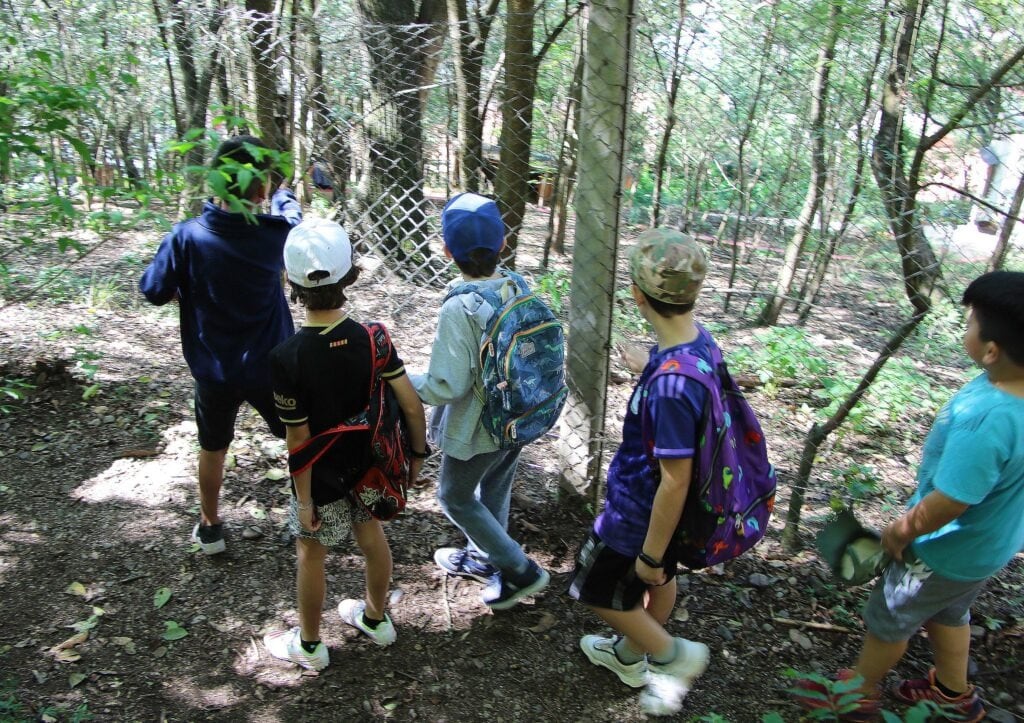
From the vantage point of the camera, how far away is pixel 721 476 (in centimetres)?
184

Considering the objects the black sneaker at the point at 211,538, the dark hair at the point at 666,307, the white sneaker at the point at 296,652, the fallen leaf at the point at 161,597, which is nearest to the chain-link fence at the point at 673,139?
the dark hair at the point at 666,307

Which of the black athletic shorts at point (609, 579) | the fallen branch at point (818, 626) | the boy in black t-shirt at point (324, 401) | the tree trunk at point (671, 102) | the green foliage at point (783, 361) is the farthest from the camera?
the green foliage at point (783, 361)

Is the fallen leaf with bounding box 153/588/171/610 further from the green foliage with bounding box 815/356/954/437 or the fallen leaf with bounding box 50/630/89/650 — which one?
the green foliage with bounding box 815/356/954/437

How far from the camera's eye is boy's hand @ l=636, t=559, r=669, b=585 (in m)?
1.90

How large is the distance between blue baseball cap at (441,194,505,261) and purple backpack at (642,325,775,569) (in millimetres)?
719

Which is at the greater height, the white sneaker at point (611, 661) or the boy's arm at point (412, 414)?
the boy's arm at point (412, 414)

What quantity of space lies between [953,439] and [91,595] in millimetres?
2964

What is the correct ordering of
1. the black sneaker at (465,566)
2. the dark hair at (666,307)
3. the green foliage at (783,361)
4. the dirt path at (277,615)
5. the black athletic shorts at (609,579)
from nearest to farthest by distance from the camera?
1. the dark hair at (666,307)
2. the black athletic shorts at (609,579)
3. the dirt path at (277,615)
4. the black sneaker at (465,566)
5. the green foliage at (783,361)

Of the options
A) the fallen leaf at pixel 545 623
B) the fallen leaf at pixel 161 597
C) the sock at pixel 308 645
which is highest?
the sock at pixel 308 645

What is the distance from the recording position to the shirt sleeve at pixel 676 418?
1759mm

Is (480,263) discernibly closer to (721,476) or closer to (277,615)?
(721,476)

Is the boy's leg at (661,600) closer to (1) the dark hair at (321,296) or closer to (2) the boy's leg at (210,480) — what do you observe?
(1) the dark hair at (321,296)

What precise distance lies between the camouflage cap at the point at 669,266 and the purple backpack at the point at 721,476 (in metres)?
0.17

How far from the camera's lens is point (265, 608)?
2660mm
